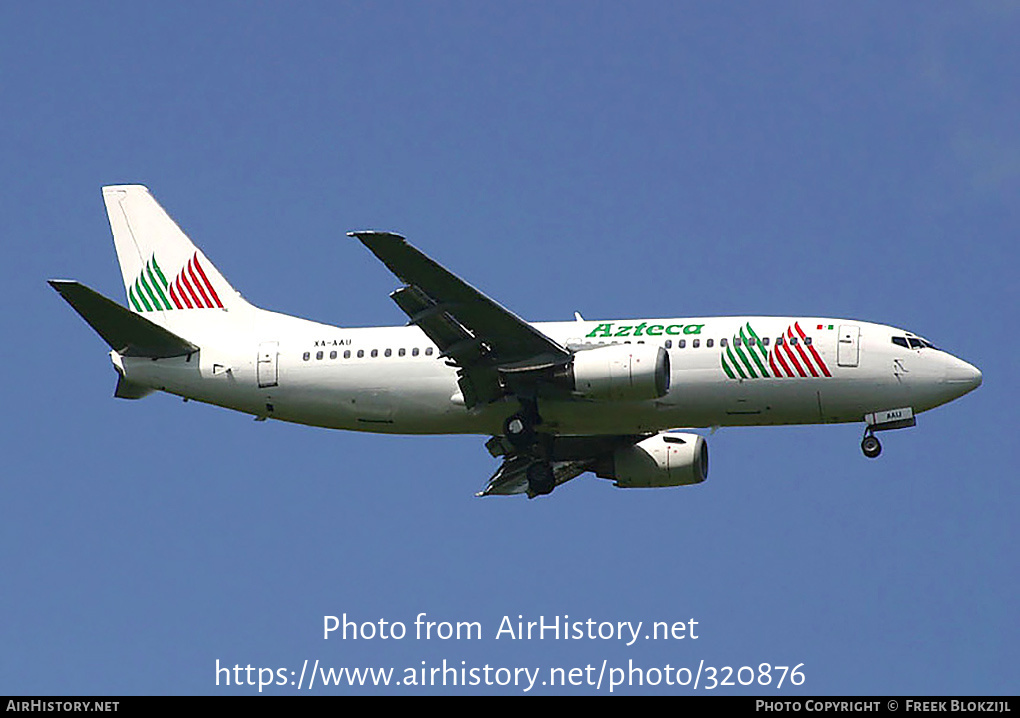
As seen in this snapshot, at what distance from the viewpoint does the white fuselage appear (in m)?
45.4

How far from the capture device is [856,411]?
45.6m

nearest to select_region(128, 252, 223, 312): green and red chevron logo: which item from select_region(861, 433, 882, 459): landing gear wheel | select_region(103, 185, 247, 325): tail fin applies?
select_region(103, 185, 247, 325): tail fin

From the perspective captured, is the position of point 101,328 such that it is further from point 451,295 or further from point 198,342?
point 451,295

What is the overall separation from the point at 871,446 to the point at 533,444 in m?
8.56

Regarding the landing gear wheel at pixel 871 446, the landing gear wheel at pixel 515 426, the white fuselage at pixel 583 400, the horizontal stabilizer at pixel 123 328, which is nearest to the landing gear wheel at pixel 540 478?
the white fuselage at pixel 583 400

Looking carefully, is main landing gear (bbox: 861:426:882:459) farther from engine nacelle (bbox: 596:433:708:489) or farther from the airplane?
engine nacelle (bbox: 596:433:708:489)

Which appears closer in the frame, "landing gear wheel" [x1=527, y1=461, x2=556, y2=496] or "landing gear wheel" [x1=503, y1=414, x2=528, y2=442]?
"landing gear wheel" [x1=503, y1=414, x2=528, y2=442]

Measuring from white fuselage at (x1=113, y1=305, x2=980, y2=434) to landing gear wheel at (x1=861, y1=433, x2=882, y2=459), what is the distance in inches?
24.6

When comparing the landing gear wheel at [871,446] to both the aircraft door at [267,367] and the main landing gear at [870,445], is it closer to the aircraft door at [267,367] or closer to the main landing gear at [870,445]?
the main landing gear at [870,445]

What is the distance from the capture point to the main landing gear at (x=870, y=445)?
150 ft
